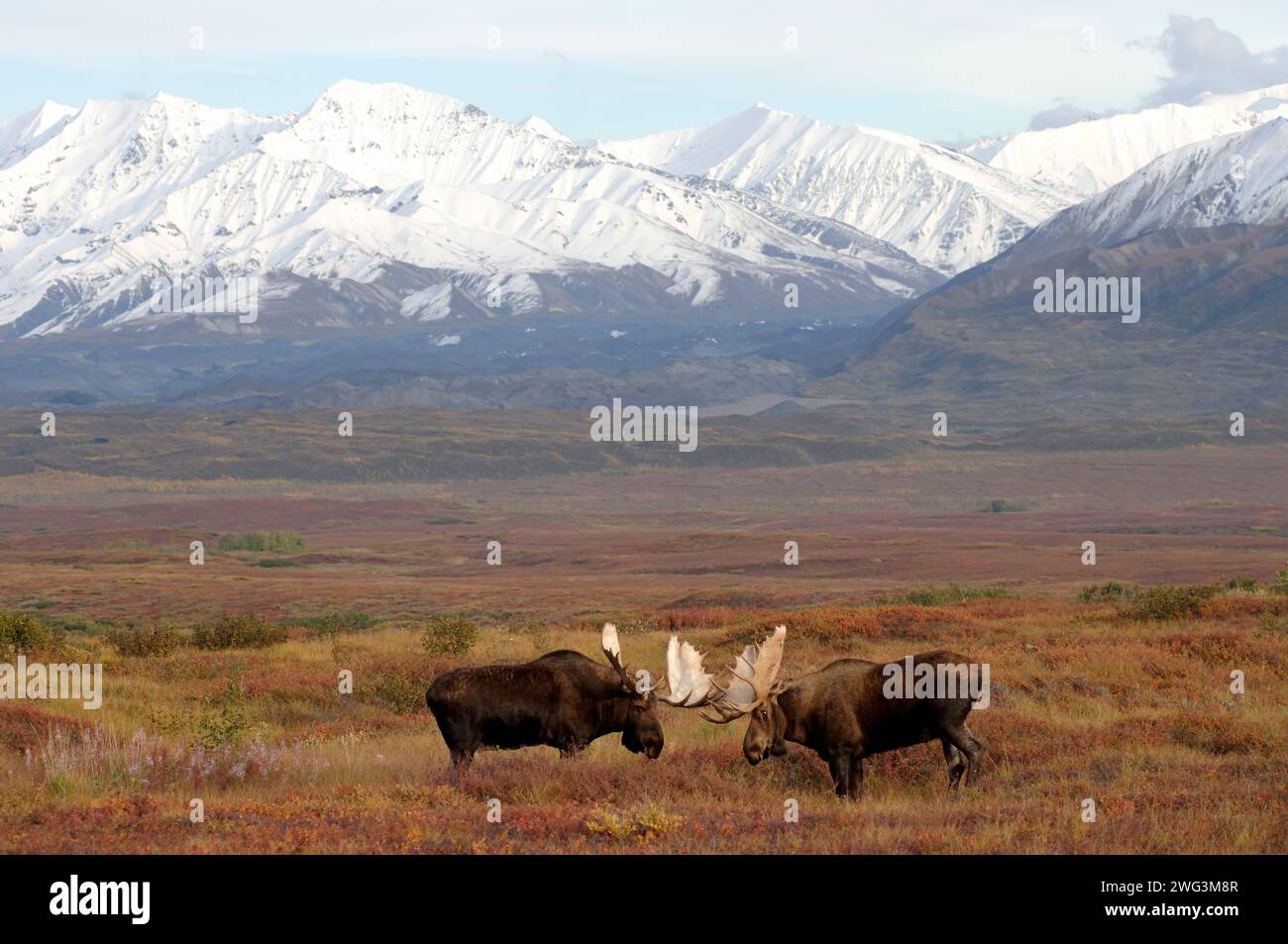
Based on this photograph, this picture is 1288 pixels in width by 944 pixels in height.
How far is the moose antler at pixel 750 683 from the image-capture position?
50.1ft

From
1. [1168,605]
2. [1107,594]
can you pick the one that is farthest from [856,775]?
[1107,594]

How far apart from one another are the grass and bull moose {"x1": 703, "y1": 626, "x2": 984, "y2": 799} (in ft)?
1.27

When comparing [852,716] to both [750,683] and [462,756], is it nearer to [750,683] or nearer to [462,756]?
[750,683]

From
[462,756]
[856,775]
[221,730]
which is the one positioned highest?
[221,730]

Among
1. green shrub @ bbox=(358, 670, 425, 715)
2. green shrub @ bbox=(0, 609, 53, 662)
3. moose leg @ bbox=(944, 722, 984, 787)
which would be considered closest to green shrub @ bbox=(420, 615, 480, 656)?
green shrub @ bbox=(358, 670, 425, 715)

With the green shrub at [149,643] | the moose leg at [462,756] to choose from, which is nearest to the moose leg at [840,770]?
the moose leg at [462,756]

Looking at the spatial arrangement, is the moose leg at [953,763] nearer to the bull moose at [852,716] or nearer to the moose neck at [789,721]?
the bull moose at [852,716]

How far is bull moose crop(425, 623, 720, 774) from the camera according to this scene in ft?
54.6

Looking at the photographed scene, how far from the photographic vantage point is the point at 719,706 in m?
15.2

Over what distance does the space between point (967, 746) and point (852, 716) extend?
123 centimetres

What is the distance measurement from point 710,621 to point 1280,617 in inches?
481

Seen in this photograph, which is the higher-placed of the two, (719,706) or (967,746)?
(719,706)

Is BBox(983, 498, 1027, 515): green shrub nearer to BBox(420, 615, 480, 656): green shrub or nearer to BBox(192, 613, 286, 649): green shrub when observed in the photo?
BBox(192, 613, 286, 649): green shrub
